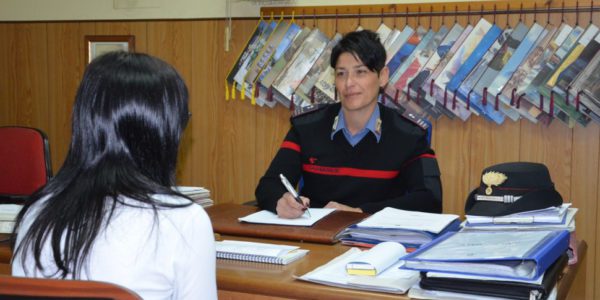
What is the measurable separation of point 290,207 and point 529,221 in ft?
2.27

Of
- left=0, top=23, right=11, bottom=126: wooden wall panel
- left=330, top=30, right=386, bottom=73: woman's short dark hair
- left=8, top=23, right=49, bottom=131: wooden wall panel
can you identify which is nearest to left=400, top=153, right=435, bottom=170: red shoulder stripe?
left=330, top=30, right=386, bottom=73: woman's short dark hair

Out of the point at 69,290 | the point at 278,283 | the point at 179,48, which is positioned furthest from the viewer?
the point at 179,48

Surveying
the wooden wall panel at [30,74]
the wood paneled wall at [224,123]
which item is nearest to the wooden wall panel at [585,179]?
the wood paneled wall at [224,123]

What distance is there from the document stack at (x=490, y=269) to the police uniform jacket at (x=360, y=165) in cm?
107

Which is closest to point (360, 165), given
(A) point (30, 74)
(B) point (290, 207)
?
(B) point (290, 207)

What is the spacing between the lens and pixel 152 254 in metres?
1.07

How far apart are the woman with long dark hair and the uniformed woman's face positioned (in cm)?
152

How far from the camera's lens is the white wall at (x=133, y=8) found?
144 inches

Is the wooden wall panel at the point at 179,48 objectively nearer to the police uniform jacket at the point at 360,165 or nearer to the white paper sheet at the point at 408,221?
the police uniform jacket at the point at 360,165

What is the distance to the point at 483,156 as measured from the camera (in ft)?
10.7

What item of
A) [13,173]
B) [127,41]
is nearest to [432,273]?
[13,173]

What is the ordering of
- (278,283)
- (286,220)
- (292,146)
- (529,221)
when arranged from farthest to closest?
(292,146), (286,220), (529,221), (278,283)

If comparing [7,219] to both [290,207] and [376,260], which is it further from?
[376,260]

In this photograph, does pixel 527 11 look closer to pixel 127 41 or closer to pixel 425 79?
pixel 425 79
